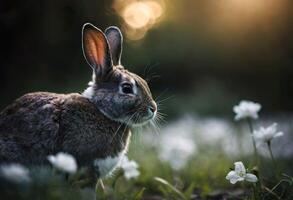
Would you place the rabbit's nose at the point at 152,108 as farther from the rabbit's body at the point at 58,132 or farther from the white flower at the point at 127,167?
the white flower at the point at 127,167

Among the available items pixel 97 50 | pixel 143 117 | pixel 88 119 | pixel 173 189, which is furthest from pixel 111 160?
pixel 97 50

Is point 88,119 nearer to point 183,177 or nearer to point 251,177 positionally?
point 251,177

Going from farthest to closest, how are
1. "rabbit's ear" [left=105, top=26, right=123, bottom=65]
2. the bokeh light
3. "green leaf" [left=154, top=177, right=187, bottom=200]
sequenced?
the bokeh light < "rabbit's ear" [left=105, top=26, right=123, bottom=65] < "green leaf" [left=154, top=177, right=187, bottom=200]

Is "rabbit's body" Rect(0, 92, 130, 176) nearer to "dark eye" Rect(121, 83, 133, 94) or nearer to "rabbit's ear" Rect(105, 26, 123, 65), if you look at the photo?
"dark eye" Rect(121, 83, 133, 94)

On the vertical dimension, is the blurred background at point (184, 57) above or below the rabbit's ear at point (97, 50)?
above

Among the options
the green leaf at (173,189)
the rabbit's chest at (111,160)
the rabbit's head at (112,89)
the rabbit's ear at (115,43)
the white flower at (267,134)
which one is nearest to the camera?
the rabbit's chest at (111,160)

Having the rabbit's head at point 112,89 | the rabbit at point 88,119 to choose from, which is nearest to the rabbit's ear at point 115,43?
the rabbit at point 88,119

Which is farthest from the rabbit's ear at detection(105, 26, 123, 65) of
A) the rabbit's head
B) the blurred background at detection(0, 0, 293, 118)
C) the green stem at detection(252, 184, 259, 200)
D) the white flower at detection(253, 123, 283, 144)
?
the blurred background at detection(0, 0, 293, 118)
